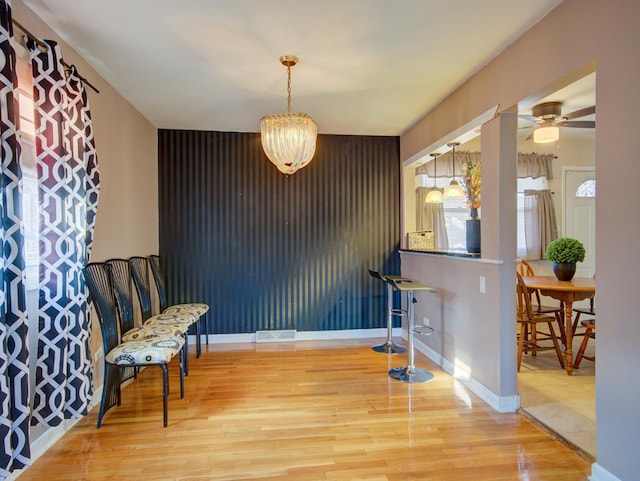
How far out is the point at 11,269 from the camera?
180 centimetres

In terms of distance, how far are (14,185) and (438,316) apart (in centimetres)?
361

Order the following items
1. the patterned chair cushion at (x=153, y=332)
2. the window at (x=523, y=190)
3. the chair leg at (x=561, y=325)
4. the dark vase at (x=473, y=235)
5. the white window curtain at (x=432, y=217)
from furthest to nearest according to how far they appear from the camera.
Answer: the window at (x=523, y=190) → the white window curtain at (x=432, y=217) → the chair leg at (x=561, y=325) → the dark vase at (x=473, y=235) → the patterned chair cushion at (x=153, y=332)

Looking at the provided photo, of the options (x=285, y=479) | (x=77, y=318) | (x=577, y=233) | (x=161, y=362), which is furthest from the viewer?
(x=577, y=233)

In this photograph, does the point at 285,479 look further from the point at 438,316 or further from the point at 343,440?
the point at 438,316

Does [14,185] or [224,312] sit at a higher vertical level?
[14,185]

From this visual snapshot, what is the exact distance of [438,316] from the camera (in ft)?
12.6

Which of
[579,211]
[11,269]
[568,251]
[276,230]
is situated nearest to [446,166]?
[568,251]

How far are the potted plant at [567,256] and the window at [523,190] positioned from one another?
1.55m

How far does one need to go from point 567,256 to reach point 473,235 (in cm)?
138

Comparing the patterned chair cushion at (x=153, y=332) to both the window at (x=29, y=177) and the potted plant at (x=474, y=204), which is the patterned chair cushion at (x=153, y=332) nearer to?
the window at (x=29, y=177)

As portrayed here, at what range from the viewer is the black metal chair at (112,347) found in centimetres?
253

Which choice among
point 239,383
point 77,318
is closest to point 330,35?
point 77,318

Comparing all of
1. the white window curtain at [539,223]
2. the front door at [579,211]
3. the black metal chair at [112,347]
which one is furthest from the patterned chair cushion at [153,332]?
the front door at [579,211]

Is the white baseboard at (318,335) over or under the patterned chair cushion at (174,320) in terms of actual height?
under
